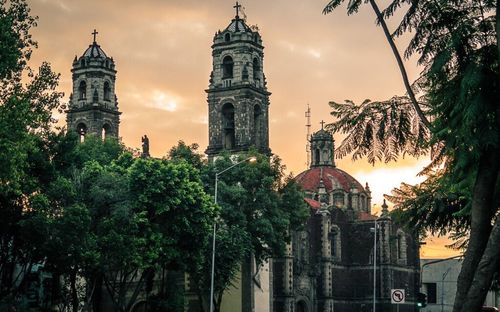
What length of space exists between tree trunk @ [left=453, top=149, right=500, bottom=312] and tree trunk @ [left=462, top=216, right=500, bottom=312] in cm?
12

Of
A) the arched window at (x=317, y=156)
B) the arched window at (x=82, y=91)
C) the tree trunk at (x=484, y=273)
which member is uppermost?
the arched window at (x=82, y=91)

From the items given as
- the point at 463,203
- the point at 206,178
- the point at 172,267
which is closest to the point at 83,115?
the point at 206,178

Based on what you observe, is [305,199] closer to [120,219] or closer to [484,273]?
[120,219]

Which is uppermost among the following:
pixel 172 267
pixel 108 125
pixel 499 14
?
pixel 108 125

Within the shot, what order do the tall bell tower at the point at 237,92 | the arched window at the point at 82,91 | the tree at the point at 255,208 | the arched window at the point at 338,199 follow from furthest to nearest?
the arched window at the point at 338,199
the arched window at the point at 82,91
the tall bell tower at the point at 237,92
the tree at the point at 255,208

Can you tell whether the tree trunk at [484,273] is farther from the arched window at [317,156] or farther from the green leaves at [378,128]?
the arched window at [317,156]

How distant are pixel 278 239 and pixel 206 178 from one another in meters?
5.78

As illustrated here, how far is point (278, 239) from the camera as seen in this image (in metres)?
58.4

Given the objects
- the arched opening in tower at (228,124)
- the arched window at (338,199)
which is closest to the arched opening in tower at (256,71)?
the arched opening in tower at (228,124)

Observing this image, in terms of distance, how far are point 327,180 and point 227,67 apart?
88.9 ft

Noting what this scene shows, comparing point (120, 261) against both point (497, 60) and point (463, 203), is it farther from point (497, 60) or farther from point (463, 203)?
point (497, 60)

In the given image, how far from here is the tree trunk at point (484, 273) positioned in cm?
1338

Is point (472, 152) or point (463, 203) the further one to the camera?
point (463, 203)

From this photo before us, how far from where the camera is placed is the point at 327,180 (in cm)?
9781
